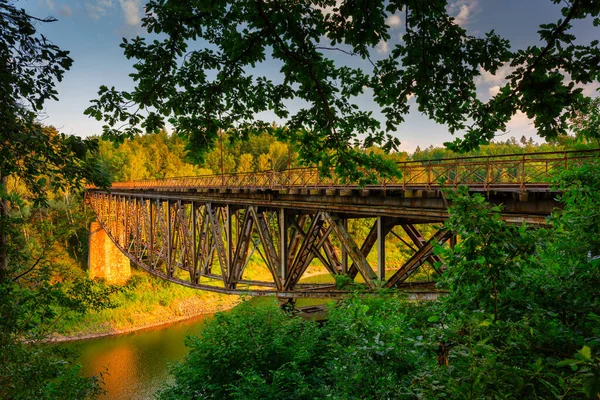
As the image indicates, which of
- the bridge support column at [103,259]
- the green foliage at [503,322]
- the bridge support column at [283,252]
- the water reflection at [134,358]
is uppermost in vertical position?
the green foliage at [503,322]

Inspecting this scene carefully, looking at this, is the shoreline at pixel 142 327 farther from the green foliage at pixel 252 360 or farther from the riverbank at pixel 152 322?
the green foliage at pixel 252 360

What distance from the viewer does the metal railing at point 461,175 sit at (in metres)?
7.18

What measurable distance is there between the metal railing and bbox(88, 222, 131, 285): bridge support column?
24.8m

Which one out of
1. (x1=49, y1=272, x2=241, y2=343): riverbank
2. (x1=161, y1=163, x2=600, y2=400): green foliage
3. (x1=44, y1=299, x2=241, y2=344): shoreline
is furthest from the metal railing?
(x1=49, y1=272, x2=241, y2=343): riverbank

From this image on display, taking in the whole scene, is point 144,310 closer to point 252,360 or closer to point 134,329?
point 134,329

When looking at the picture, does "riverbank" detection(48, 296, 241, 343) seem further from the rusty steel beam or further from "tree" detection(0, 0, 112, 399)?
"tree" detection(0, 0, 112, 399)

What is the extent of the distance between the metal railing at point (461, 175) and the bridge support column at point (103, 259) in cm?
2482

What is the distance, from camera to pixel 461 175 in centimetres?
913

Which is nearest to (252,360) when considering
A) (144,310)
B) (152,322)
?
(152,322)

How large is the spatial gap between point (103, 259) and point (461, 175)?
120 feet

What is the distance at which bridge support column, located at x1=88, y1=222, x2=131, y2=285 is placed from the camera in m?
35.3

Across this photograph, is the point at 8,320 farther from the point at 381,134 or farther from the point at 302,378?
the point at 381,134

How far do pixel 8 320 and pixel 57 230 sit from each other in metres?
1.49

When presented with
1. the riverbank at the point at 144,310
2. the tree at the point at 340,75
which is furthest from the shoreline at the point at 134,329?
the tree at the point at 340,75
